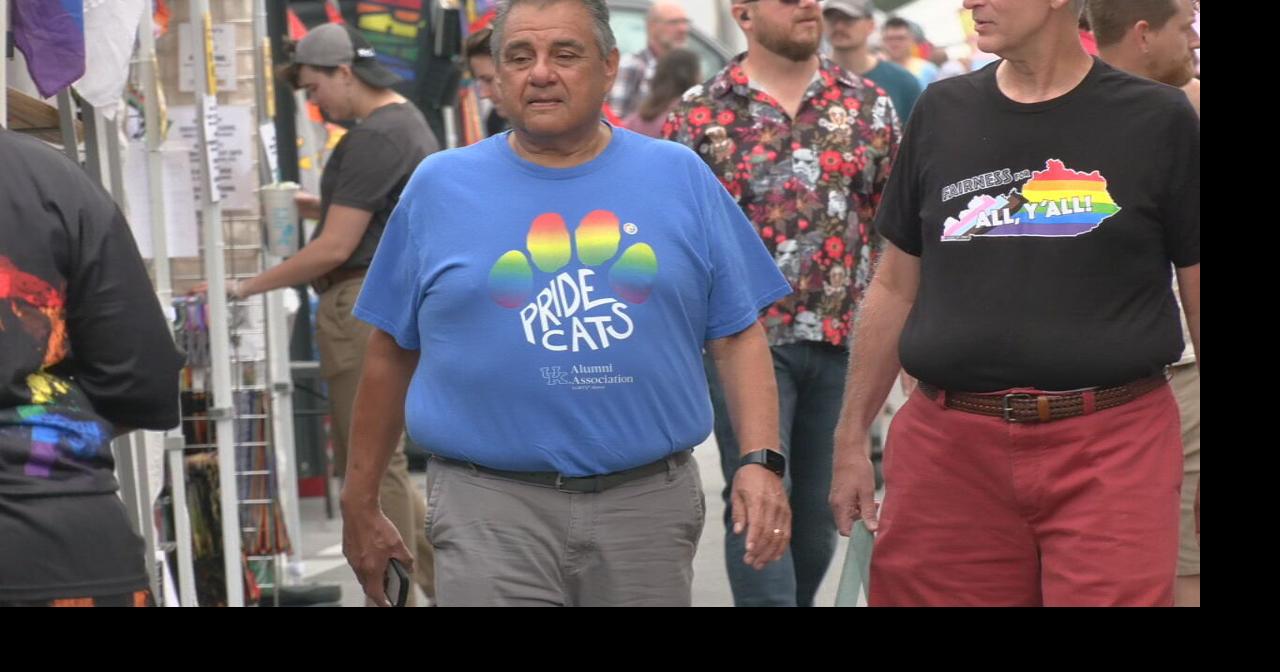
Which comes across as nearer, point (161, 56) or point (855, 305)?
point (855, 305)

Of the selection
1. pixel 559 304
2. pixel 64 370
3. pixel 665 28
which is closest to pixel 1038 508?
pixel 559 304

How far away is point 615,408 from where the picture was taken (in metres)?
4.17

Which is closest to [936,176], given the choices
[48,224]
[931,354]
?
[931,354]

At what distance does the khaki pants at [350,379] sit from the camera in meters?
8.27

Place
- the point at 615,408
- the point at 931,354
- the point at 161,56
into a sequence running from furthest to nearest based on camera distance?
1. the point at 161,56
2. the point at 931,354
3. the point at 615,408

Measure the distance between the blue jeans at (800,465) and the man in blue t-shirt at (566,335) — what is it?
196cm

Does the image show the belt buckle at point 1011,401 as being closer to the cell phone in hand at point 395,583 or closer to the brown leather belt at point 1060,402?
the brown leather belt at point 1060,402

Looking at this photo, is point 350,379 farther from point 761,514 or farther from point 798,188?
point 761,514

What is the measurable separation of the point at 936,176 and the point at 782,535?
82 cm

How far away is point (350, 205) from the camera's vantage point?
8.02 meters

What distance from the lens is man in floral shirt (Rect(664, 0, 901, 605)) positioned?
20.9 ft

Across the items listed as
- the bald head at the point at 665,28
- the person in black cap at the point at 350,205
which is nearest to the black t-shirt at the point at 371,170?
the person in black cap at the point at 350,205

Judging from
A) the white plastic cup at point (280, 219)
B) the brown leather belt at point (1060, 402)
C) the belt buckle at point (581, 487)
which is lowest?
the belt buckle at point (581, 487)
